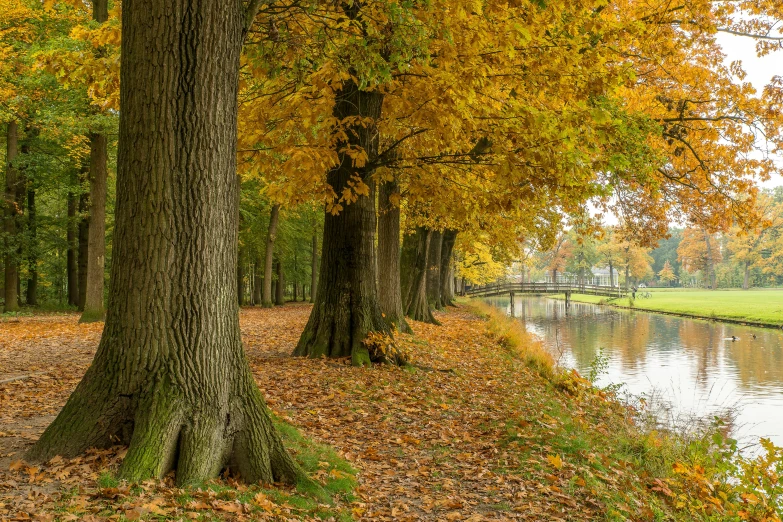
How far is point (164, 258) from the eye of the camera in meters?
4.28

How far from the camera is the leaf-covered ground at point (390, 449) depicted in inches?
152

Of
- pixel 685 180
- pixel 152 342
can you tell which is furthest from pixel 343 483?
pixel 685 180

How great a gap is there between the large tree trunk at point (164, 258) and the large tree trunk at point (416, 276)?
50.9ft

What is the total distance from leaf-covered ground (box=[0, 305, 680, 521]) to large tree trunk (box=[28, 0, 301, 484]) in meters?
0.31

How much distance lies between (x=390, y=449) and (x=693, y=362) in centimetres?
1612

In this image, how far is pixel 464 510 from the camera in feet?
16.4

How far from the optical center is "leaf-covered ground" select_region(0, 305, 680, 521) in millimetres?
3867

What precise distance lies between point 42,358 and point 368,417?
623 cm

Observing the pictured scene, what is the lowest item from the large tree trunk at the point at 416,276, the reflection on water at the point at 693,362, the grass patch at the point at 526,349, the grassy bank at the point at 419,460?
the reflection on water at the point at 693,362

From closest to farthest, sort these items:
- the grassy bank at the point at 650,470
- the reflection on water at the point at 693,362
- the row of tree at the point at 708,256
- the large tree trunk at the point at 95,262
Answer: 1. the grassy bank at the point at 650,470
2. the reflection on water at the point at 693,362
3. the large tree trunk at the point at 95,262
4. the row of tree at the point at 708,256

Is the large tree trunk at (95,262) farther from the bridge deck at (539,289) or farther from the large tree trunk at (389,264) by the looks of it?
the bridge deck at (539,289)

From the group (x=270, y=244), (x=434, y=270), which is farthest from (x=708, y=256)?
(x=270, y=244)

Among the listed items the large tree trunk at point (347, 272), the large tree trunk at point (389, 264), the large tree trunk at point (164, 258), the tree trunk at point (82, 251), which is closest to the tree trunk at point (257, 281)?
the tree trunk at point (82, 251)

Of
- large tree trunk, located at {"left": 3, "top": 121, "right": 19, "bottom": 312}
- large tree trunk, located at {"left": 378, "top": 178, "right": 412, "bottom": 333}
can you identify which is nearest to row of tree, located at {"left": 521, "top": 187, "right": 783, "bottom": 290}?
large tree trunk, located at {"left": 378, "top": 178, "right": 412, "bottom": 333}
